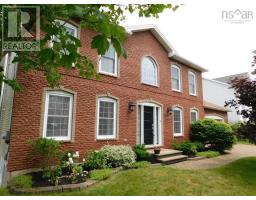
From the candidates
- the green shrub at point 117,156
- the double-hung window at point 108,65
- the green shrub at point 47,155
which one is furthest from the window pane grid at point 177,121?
the green shrub at point 47,155

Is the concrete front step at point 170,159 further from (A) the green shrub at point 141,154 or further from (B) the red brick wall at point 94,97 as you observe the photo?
(B) the red brick wall at point 94,97

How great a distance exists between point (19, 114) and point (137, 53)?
7.41 m

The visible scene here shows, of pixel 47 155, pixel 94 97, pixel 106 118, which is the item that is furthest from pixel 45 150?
pixel 106 118

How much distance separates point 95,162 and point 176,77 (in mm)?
9292

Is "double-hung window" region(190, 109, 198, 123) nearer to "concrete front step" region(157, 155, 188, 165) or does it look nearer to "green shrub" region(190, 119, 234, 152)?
"green shrub" region(190, 119, 234, 152)

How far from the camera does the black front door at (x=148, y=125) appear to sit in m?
12.7

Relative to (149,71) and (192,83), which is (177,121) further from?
(149,71)

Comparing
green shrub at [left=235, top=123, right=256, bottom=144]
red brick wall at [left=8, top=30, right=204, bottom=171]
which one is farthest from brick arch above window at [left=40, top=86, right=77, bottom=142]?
green shrub at [left=235, top=123, right=256, bottom=144]

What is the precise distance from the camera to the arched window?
13.2m

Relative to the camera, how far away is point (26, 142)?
25.2ft

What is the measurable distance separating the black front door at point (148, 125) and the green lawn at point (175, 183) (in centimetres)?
439

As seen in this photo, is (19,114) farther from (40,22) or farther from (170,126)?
Answer: (170,126)

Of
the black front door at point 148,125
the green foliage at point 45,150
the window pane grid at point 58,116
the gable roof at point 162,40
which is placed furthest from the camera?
the gable roof at point 162,40
